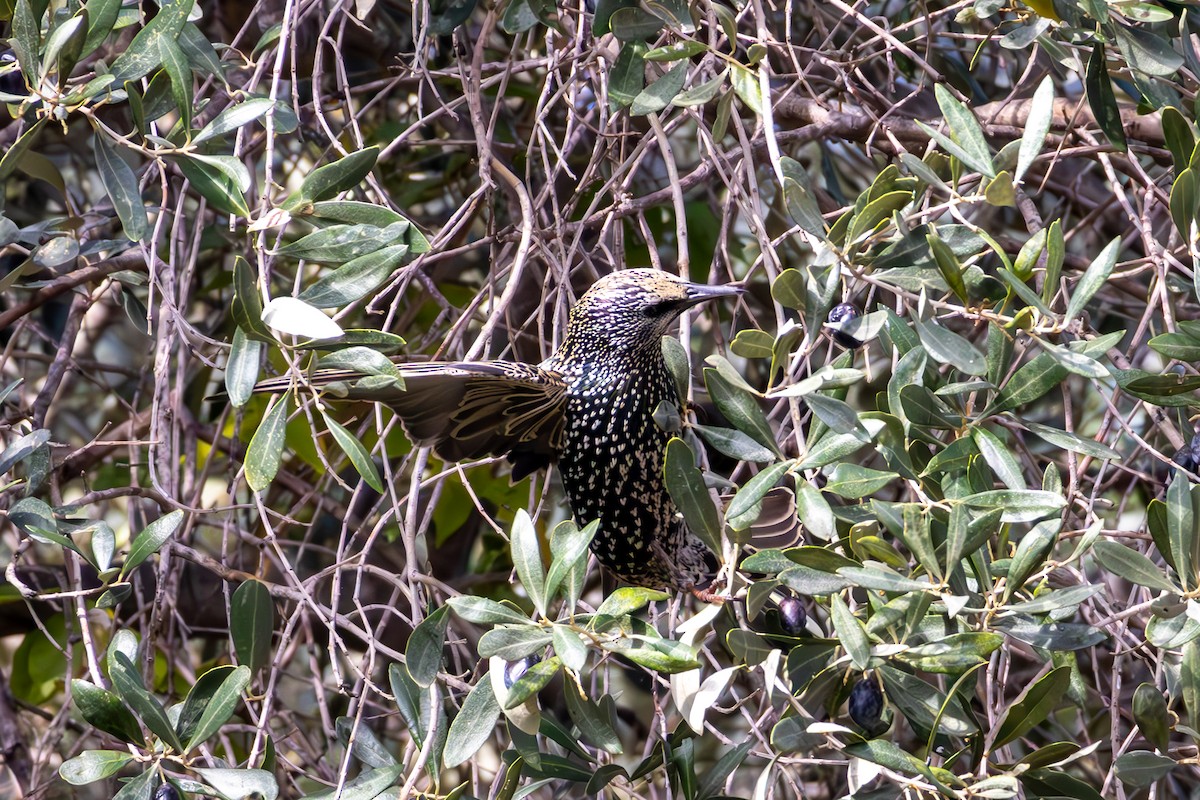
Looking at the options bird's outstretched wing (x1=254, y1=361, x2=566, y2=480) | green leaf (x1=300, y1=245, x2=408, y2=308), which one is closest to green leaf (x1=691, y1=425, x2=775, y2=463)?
bird's outstretched wing (x1=254, y1=361, x2=566, y2=480)

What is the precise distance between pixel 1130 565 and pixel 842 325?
45 cm

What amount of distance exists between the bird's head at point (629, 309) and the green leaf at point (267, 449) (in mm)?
684

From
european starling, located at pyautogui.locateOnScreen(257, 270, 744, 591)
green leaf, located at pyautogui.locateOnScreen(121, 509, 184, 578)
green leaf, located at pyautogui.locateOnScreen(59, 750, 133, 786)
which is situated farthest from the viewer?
european starling, located at pyautogui.locateOnScreen(257, 270, 744, 591)

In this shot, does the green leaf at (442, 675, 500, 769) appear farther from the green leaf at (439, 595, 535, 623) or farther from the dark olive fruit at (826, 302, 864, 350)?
the dark olive fruit at (826, 302, 864, 350)

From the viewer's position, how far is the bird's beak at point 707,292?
196cm

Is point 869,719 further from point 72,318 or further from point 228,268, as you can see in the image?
point 228,268

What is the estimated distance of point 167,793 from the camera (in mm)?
1620

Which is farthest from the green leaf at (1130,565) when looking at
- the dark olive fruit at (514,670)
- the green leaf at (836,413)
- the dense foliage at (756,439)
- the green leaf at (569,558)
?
the dark olive fruit at (514,670)

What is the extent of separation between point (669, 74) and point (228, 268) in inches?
86.0

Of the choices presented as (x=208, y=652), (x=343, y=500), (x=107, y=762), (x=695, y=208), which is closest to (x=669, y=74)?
(x=107, y=762)

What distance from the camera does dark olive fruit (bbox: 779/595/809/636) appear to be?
5.57ft

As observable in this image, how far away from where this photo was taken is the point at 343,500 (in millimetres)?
3689

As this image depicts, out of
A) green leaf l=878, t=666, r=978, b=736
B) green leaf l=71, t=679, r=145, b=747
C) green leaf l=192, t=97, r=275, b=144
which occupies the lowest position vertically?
green leaf l=71, t=679, r=145, b=747

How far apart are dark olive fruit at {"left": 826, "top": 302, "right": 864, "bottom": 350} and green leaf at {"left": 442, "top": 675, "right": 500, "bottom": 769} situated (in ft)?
1.99
